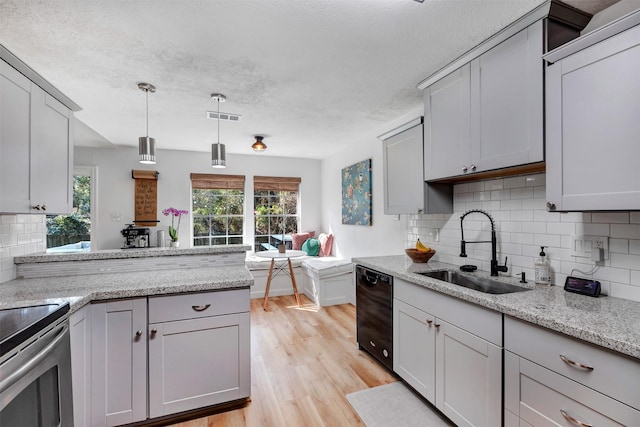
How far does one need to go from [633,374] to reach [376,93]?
8.09 ft

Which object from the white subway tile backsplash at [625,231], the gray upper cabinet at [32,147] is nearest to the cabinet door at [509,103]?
the white subway tile backsplash at [625,231]

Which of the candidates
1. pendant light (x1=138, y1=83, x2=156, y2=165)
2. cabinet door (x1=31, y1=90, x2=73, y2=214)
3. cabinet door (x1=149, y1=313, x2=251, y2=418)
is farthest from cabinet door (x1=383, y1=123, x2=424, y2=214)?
cabinet door (x1=31, y1=90, x2=73, y2=214)

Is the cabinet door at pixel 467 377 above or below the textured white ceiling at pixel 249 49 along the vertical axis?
below

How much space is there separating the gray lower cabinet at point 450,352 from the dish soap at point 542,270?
21.9 inches

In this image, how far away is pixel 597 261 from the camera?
5.38ft

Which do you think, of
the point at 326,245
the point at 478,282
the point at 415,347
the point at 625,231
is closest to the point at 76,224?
the point at 326,245

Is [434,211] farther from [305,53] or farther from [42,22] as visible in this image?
[42,22]

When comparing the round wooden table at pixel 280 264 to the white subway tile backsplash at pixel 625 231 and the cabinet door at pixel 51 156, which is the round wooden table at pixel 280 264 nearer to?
the cabinet door at pixel 51 156

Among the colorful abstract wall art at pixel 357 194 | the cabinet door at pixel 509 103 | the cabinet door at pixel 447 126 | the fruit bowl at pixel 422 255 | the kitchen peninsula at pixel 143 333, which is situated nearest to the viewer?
the cabinet door at pixel 509 103

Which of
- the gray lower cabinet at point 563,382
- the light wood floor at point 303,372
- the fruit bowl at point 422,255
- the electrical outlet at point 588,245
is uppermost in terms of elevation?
the electrical outlet at point 588,245

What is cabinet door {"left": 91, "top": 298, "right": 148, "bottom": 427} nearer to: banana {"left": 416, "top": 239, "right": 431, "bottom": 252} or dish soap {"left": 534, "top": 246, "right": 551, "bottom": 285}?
banana {"left": 416, "top": 239, "right": 431, "bottom": 252}

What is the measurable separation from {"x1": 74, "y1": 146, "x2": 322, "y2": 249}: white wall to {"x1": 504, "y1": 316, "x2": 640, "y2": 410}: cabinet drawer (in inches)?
180

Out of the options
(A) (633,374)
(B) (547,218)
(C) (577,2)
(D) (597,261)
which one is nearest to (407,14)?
(C) (577,2)

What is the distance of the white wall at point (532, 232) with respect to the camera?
155 cm
